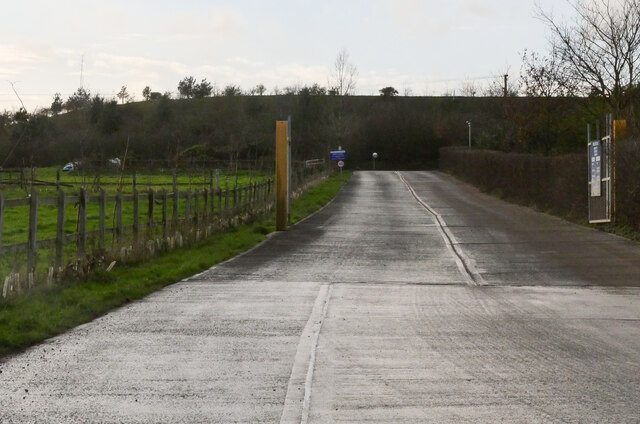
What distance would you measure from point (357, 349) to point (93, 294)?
17.6 ft

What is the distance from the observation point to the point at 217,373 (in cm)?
796

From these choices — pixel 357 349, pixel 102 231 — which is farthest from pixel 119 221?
pixel 357 349

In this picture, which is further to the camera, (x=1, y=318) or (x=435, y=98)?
(x=435, y=98)

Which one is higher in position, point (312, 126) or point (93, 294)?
point (312, 126)

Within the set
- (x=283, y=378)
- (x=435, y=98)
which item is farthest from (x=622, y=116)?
(x=435, y=98)

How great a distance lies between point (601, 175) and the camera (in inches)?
1011

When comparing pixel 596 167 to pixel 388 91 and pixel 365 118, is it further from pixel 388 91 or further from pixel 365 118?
pixel 388 91

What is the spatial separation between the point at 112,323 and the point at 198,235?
11.9 meters

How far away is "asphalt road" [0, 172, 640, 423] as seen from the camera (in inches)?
266

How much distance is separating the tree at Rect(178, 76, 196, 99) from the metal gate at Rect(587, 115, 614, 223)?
109 metres

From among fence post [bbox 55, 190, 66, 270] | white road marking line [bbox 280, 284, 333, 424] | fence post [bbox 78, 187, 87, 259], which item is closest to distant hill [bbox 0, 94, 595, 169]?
fence post [bbox 78, 187, 87, 259]

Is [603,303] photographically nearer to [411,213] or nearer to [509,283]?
[509,283]

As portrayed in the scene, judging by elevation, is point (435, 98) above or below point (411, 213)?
above

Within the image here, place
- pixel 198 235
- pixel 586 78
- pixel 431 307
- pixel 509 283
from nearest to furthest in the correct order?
pixel 431 307, pixel 509 283, pixel 198 235, pixel 586 78
